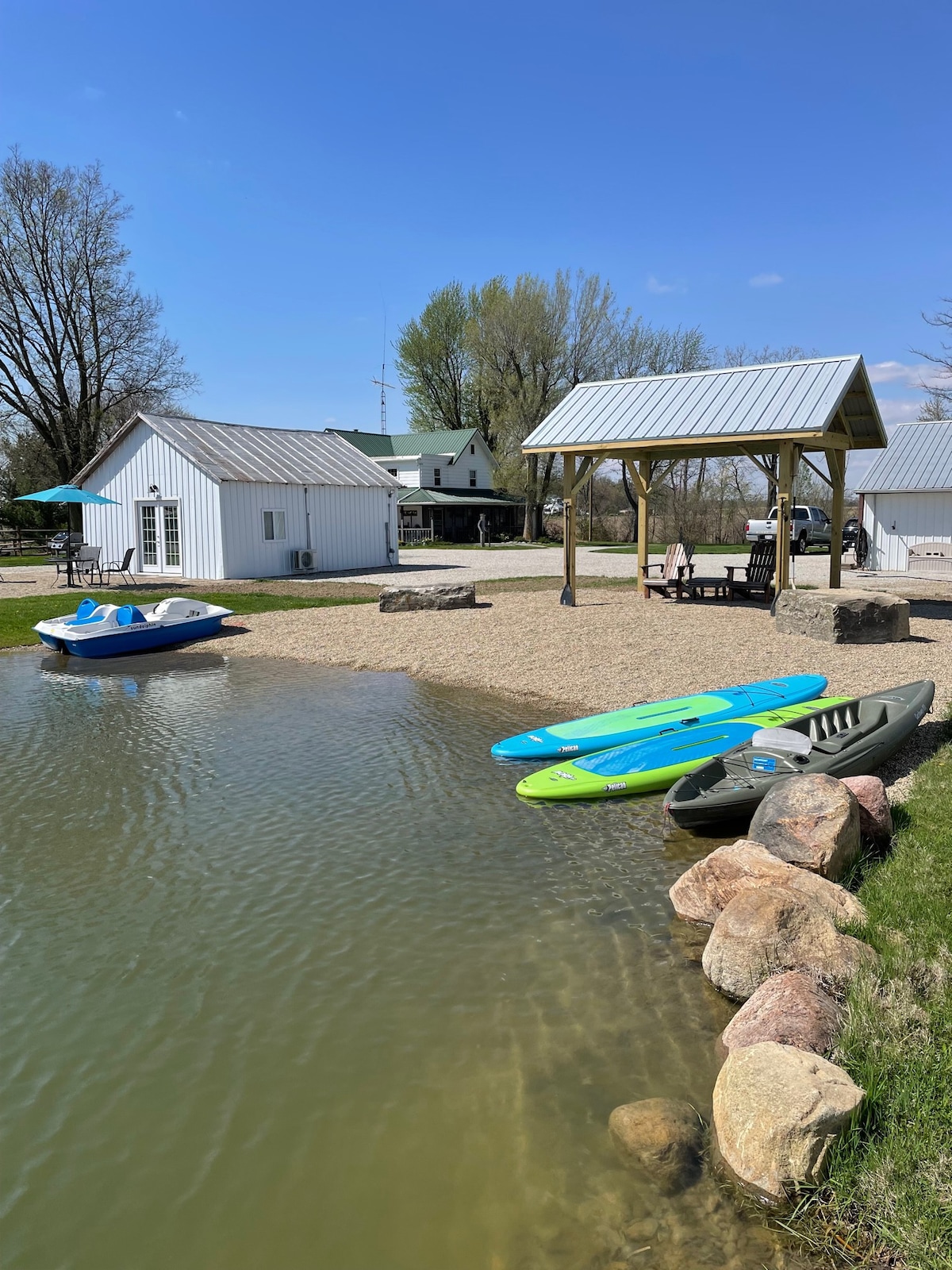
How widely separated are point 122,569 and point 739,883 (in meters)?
20.6

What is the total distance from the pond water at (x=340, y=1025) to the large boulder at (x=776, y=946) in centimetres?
18

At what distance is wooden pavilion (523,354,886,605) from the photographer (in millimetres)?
15320

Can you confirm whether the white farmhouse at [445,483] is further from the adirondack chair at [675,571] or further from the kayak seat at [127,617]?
the kayak seat at [127,617]

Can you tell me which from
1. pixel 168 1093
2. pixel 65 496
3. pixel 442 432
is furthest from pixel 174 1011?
pixel 442 432

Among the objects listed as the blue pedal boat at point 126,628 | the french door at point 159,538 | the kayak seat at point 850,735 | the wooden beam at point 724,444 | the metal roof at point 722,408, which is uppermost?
the metal roof at point 722,408

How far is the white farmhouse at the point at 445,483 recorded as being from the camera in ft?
163

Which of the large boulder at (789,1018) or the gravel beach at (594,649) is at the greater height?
the gravel beach at (594,649)

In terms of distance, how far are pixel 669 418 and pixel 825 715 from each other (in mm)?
9535

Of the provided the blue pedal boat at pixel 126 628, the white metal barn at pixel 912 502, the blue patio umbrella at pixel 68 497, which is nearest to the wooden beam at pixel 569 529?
the blue pedal boat at pixel 126 628

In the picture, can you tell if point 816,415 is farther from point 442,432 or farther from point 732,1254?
point 442,432

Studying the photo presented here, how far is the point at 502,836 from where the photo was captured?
6.82m

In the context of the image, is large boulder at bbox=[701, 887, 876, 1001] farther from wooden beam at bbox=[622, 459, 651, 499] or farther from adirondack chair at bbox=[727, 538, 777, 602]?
wooden beam at bbox=[622, 459, 651, 499]

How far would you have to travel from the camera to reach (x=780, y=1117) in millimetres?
3217

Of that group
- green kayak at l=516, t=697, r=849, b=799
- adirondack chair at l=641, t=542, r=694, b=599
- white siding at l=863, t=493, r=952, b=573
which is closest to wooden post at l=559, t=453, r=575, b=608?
adirondack chair at l=641, t=542, r=694, b=599
